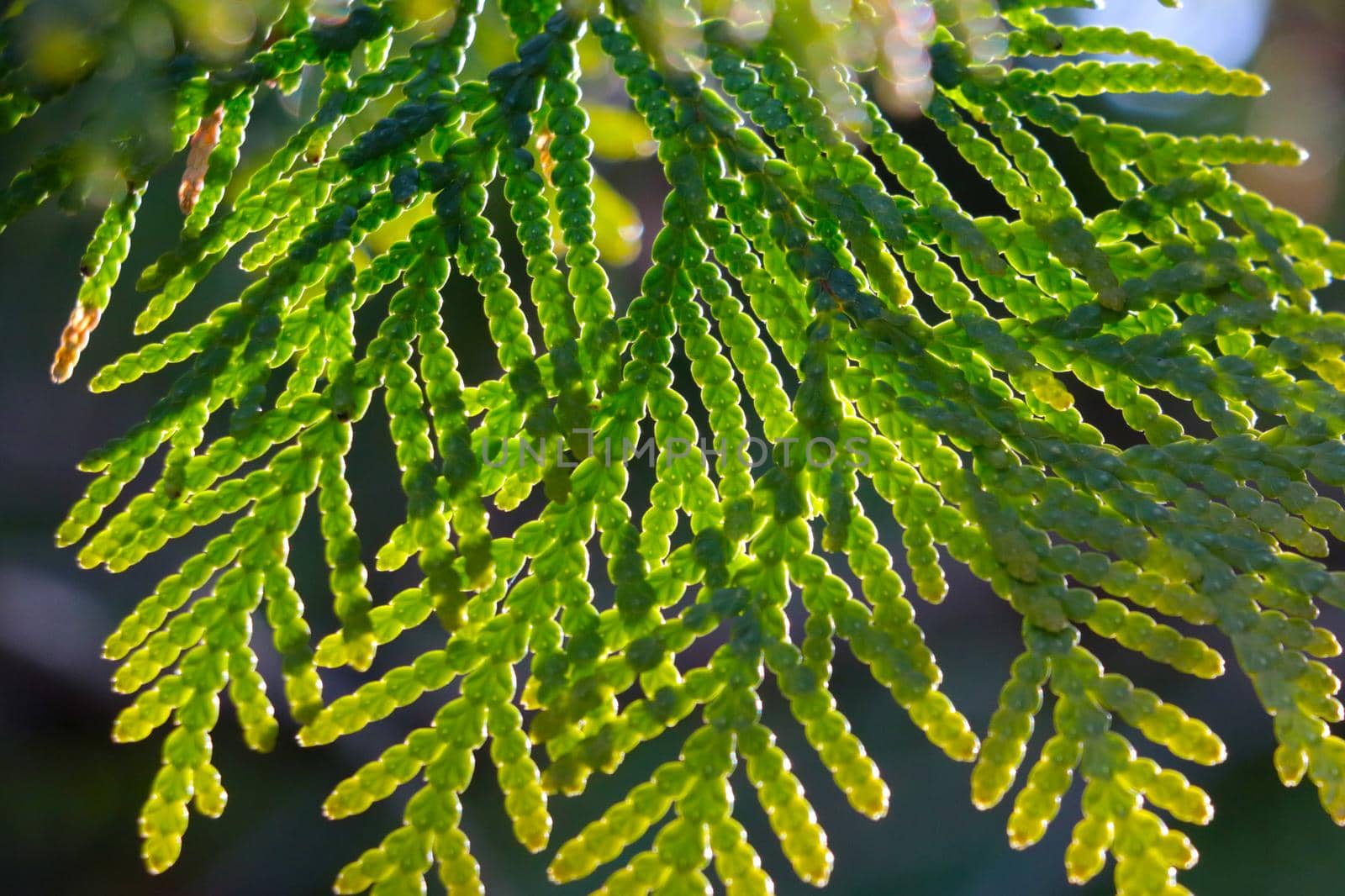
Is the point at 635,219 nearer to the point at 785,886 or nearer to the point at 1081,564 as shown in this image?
the point at 1081,564

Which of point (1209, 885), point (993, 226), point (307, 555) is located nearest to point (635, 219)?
point (993, 226)

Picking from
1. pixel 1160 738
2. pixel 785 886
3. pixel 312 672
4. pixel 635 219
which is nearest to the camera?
pixel 1160 738

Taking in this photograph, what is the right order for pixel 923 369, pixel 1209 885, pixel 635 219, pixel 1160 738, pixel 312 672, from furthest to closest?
pixel 1209 885 < pixel 635 219 < pixel 923 369 < pixel 312 672 < pixel 1160 738

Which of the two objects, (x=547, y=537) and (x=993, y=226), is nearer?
(x=547, y=537)

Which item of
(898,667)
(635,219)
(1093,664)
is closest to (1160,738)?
(1093,664)

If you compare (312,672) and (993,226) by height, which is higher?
(993,226)

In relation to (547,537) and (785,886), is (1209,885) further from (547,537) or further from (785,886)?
(547,537)

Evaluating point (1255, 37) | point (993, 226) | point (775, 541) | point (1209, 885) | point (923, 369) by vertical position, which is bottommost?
point (1209, 885)
